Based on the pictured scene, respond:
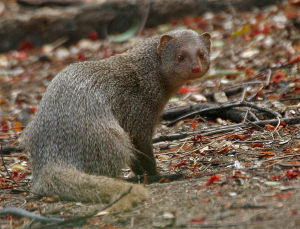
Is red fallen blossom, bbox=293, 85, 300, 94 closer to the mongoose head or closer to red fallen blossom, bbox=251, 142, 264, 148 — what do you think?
red fallen blossom, bbox=251, 142, 264, 148

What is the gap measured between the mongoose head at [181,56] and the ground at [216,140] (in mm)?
942

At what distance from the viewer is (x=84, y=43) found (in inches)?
460

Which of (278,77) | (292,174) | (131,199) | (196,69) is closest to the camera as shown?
(131,199)

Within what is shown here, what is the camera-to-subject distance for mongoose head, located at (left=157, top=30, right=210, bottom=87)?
5.42 m

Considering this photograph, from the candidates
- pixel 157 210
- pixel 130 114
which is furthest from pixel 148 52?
pixel 157 210

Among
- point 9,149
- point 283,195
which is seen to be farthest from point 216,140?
point 9,149

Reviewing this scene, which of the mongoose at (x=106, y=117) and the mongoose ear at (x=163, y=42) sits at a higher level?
the mongoose ear at (x=163, y=42)

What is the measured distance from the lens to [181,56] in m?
5.46

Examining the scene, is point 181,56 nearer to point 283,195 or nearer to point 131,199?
point 131,199

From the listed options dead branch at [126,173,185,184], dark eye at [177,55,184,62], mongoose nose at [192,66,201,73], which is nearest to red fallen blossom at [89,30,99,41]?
dark eye at [177,55,184,62]

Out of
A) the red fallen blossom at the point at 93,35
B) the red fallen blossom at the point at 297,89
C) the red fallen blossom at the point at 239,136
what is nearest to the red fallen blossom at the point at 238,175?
the red fallen blossom at the point at 239,136

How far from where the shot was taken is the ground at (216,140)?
3.75 metres

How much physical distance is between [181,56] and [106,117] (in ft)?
4.04

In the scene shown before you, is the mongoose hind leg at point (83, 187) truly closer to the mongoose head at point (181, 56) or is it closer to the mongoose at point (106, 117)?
the mongoose at point (106, 117)
